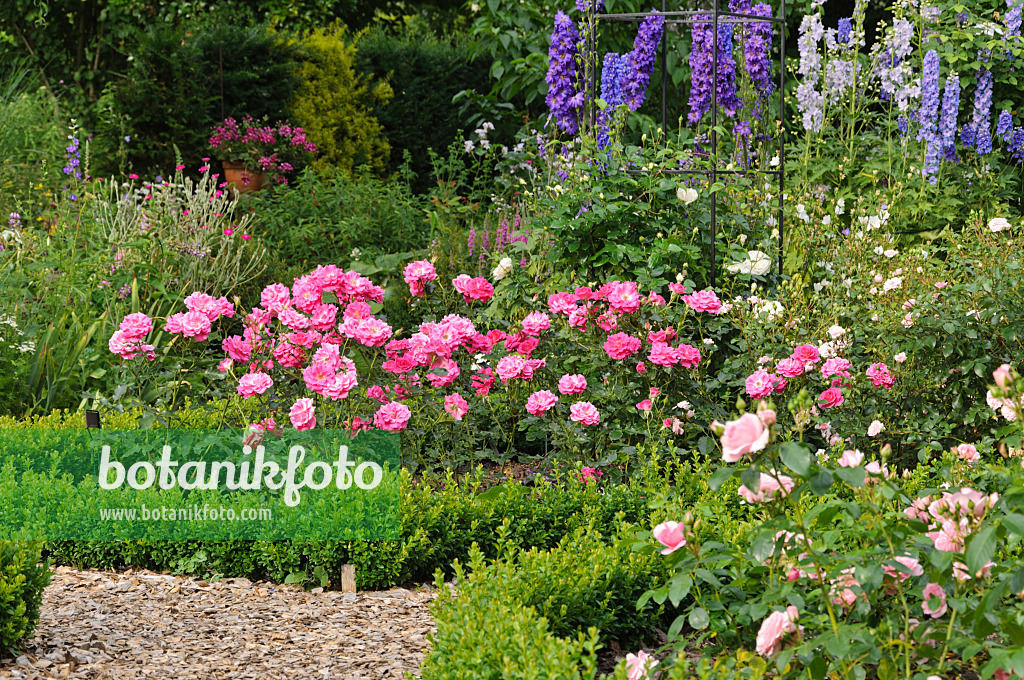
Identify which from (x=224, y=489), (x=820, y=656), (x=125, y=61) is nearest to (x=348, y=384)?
(x=224, y=489)

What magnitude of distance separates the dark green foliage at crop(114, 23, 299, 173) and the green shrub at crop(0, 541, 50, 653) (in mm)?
6207

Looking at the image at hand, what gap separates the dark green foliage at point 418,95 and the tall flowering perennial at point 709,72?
5681mm

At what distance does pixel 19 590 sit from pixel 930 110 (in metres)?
5.49

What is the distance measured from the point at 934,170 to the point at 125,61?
7562 millimetres

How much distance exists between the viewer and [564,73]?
5.12m

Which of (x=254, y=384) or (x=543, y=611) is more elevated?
(x=254, y=384)

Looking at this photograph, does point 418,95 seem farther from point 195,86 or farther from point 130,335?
point 130,335

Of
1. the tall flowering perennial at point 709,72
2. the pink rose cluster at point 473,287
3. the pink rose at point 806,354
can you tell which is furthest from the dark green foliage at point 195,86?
the pink rose at point 806,354

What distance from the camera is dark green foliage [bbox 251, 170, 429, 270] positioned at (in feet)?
21.1

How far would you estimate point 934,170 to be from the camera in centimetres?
574

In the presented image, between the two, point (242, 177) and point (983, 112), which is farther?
point (242, 177)

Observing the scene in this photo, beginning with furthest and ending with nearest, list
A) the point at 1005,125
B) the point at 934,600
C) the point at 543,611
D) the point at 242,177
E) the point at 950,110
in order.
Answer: the point at 242,177 → the point at 1005,125 → the point at 950,110 → the point at 543,611 → the point at 934,600

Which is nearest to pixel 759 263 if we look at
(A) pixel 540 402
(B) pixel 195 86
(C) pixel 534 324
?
(C) pixel 534 324

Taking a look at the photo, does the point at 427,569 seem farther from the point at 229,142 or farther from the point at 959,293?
the point at 229,142
